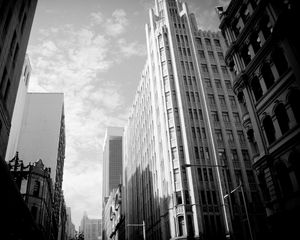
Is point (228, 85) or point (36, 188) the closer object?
point (36, 188)

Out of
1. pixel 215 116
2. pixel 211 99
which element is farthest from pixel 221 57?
pixel 215 116

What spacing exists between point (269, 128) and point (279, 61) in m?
5.31

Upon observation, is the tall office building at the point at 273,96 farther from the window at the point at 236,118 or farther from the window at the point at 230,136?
the window at the point at 236,118

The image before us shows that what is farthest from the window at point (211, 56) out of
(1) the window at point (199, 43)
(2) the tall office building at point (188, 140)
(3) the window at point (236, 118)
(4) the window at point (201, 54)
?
(3) the window at point (236, 118)

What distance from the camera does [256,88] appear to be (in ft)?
80.5

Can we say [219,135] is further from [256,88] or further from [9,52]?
[9,52]

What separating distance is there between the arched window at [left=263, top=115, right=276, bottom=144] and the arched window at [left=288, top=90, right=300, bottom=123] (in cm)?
313

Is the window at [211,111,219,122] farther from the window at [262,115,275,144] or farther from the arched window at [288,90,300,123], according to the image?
the arched window at [288,90,300,123]

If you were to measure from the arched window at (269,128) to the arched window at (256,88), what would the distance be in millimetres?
2419

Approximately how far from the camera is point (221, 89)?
203 ft

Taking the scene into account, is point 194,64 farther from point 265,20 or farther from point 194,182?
point 265,20

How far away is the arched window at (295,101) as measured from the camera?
18844mm

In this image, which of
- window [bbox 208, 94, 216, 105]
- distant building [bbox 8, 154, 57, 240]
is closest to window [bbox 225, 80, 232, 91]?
window [bbox 208, 94, 216, 105]

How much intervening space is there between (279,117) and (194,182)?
3066 centimetres
